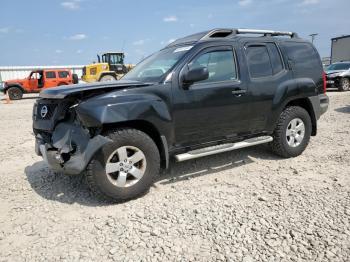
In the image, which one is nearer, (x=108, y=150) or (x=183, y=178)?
(x=108, y=150)

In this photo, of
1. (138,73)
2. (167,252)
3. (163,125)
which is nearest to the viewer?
(167,252)

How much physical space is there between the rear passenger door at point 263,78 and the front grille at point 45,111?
2665 mm

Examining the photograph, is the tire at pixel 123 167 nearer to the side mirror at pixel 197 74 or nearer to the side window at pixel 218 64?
the side mirror at pixel 197 74

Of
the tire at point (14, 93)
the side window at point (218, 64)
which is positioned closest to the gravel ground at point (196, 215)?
the side window at point (218, 64)

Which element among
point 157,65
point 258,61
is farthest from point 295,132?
point 157,65

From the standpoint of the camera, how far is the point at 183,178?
14.6 ft

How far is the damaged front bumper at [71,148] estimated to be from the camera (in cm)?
341

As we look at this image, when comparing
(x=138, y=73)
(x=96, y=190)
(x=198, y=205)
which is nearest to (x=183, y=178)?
(x=198, y=205)

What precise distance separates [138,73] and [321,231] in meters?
3.15

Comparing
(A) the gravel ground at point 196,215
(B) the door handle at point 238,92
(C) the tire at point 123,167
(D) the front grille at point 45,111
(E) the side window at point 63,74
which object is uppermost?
(E) the side window at point 63,74

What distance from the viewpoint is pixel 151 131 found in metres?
3.96

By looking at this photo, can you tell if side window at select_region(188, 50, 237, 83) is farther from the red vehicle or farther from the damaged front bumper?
the red vehicle

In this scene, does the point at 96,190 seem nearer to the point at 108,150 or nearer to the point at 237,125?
the point at 108,150

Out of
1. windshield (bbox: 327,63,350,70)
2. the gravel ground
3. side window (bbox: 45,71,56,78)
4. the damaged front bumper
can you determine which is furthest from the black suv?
side window (bbox: 45,71,56,78)
